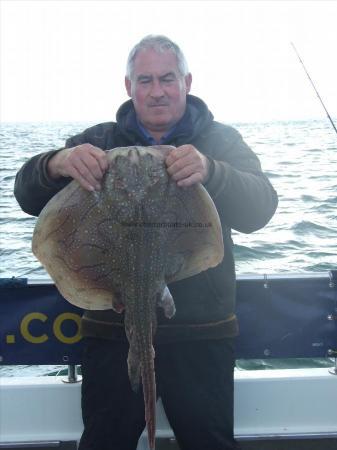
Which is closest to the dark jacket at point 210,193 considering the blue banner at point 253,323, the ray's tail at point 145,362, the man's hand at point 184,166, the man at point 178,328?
the man at point 178,328

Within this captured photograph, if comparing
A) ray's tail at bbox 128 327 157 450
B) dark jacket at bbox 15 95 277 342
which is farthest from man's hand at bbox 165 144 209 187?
ray's tail at bbox 128 327 157 450

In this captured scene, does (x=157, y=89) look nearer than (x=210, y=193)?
No

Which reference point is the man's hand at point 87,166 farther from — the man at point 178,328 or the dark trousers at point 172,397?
the dark trousers at point 172,397

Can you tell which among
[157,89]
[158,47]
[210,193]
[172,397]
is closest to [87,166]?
[210,193]

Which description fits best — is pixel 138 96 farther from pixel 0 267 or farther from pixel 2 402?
pixel 0 267

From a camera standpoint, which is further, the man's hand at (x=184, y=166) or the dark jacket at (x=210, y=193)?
the dark jacket at (x=210, y=193)

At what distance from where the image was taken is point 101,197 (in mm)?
2066

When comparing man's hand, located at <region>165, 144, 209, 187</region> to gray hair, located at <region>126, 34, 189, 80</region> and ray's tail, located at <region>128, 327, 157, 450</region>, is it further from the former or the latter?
gray hair, located at <region>126, 34, 189, 80</region>

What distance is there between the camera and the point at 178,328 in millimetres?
2580

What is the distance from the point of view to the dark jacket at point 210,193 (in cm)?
238

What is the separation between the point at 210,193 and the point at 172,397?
3.45ft

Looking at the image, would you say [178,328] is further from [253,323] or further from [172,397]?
[253,323]

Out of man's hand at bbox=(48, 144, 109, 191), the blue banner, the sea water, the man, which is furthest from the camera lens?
the sea water

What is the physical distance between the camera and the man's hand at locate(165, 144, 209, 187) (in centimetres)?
204
